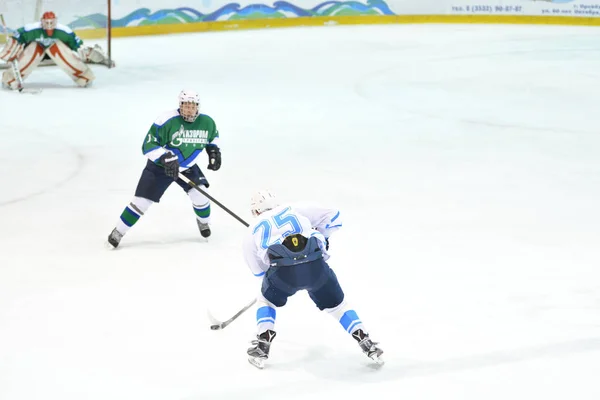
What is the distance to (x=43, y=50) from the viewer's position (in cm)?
1074

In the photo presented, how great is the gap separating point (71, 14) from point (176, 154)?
9365 mm

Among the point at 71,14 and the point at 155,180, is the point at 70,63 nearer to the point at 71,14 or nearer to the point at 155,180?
the point at 71,14

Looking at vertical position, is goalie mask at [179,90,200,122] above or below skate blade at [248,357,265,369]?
above

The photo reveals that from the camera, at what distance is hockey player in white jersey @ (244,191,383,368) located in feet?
11.7

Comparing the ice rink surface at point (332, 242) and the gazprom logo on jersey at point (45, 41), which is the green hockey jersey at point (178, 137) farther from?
the gazprom logo on jersey at point (45, 41)

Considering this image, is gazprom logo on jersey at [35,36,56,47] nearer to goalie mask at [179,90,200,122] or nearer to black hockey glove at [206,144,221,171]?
Result: black hockey glove at [206,144,221,171]

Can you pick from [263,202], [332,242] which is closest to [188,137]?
[332,242]

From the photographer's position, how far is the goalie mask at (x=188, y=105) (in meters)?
4.98

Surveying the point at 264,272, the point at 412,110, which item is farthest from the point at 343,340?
the point at 412,110

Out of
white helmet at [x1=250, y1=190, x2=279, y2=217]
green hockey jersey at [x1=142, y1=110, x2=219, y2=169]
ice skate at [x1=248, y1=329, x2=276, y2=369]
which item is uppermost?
white helmet at [x1=250, y1=190, x2=279, y2=217]

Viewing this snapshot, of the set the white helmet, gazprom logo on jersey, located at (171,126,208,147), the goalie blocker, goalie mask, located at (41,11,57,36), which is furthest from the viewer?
the goalie blocker

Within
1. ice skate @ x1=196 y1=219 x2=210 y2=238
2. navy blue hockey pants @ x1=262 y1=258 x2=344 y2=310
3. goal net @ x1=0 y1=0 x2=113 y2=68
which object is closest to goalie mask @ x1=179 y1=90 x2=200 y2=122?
ice skate @ x1=196 y1=219 x2=210 y2=238

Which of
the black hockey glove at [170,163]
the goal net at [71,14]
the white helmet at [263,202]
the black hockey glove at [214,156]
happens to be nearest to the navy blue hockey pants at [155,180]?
the black hockey glove at [214,156]

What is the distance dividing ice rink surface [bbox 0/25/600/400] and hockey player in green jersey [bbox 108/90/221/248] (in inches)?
8.2
